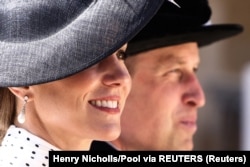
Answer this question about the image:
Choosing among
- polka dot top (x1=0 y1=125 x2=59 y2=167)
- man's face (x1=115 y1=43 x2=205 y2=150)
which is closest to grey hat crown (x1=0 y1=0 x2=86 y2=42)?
polka dot top (x1=0 y1=125 x2=59 y2=167)

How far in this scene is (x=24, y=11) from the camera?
1.87m

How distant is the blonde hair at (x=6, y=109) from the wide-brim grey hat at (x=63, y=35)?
22 centimetres

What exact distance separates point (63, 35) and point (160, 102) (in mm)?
1127

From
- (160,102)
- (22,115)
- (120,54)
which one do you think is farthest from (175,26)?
(22,115)

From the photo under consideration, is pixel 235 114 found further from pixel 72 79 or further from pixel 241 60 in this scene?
pixel 72 79

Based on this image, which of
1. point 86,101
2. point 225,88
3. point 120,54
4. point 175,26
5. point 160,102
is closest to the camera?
point 86,101

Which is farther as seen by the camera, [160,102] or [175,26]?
[160,102]

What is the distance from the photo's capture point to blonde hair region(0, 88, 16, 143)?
6.68 ft

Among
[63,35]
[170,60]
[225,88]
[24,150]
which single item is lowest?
[24,150]

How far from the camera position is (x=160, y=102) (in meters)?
2.87

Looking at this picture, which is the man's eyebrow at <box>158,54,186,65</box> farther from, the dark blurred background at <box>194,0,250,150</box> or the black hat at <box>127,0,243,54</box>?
the dark blurred background at <box>194,0,250,150</box>

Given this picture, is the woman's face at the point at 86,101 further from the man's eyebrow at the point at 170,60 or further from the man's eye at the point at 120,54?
the man's eyebrow at the point at 170,60

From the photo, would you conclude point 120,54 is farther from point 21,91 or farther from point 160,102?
point 160,102

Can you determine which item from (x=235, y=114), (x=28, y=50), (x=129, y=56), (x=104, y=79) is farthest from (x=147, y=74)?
(x=235, y=114)
